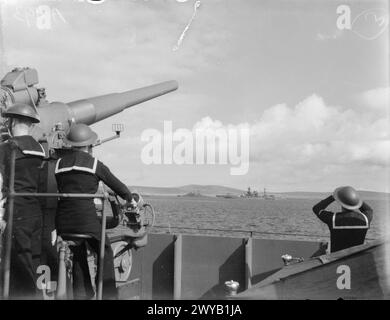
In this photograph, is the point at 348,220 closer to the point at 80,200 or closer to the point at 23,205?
the point at 80,200

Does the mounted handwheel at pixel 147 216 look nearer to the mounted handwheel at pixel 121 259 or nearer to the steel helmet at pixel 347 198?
the mounted handwheel at pixel 121 259

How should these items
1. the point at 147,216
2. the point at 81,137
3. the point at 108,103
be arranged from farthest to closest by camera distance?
the point at 108,103
the point at 147,216
the point at 81,137

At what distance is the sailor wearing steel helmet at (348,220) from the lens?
398 cm

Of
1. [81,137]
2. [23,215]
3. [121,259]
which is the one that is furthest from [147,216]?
[23,215]

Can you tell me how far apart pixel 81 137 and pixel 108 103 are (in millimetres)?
3271

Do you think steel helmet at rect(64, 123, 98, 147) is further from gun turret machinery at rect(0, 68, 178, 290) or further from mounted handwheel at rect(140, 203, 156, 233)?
mounted handwheel at rect(140, 203, 156, 233)

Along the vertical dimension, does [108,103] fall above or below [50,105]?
above

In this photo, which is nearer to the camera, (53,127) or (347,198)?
(347,198)

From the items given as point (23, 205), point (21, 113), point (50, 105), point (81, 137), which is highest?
point (50, 105)

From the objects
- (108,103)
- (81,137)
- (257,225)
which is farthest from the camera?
(257,225)

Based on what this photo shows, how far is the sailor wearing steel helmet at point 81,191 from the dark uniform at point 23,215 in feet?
0.61

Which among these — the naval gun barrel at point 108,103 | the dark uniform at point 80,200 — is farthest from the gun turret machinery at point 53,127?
the dark uniform at point 80,200

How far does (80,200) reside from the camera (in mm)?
3385

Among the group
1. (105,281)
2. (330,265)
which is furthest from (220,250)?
(330,265)
